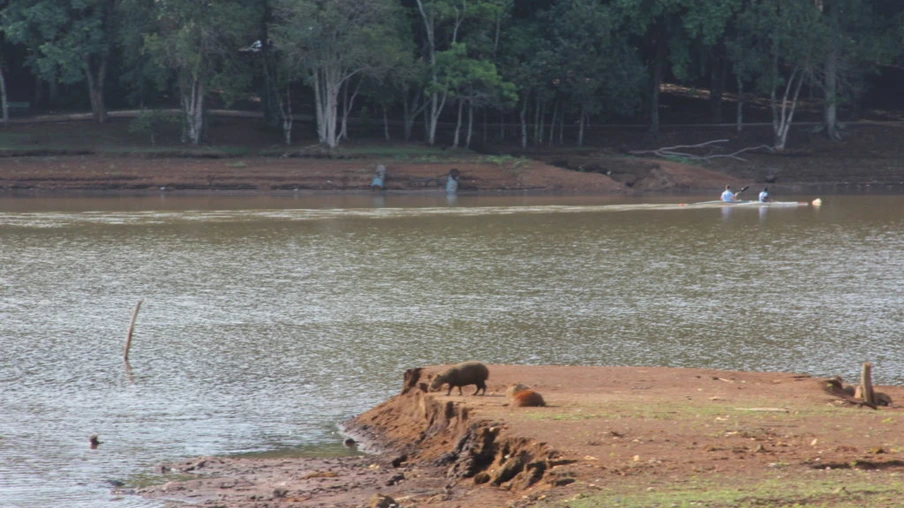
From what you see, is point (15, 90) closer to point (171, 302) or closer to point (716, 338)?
point (171, 302)

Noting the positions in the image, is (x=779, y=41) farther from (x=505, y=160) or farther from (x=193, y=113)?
(x=193, y=113)

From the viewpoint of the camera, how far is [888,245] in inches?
1469

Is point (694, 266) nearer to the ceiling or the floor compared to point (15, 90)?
nearer to the floor

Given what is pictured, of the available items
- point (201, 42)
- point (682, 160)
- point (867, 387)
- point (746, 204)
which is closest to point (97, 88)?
point (201, 42)

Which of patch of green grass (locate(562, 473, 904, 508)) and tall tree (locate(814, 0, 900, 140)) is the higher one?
tall tree (locate(814, 0, 900, 140))

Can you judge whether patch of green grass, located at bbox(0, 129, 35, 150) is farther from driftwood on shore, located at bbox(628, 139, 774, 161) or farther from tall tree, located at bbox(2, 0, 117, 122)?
driftwood on shore, located at bbox(628, 139, 774, 161)

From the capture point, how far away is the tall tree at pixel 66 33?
60219 millimetres

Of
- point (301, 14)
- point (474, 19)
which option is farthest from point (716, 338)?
point (474, 19)

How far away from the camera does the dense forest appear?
5900 centimetres

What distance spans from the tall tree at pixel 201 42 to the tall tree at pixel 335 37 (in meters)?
2.16

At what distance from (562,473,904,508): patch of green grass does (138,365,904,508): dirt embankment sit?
0.05 feet

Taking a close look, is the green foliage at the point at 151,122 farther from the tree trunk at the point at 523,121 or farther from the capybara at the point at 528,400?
the capybara at the point at 528,400

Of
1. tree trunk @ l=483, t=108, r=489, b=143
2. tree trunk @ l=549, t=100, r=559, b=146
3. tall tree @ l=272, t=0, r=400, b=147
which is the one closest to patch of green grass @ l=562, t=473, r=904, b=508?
tall tree @ l=272, t=0, r=400, b=147

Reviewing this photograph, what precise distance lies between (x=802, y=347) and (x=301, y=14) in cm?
4115
